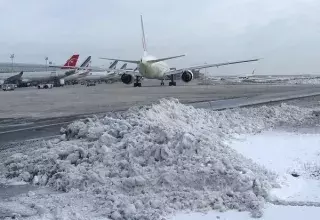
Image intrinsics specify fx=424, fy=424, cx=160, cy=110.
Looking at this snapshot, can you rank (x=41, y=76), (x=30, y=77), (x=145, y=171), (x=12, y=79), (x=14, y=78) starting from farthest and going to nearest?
(x=41, y=76) → (x=30, y=77) → (x=12, y=79) → (x=14, y=78) → (x=145, y=171)

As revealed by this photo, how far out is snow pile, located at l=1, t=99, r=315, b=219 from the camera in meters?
6.73

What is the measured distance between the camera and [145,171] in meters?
8.09

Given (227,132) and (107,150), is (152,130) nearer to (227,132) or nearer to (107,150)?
(107,150)

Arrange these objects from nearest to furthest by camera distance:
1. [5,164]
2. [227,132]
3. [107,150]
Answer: [107,150], [5,164], [227,132]

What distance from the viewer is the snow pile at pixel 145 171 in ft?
22.1

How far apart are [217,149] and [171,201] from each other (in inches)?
116

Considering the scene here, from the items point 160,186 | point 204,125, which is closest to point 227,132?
point 204,125

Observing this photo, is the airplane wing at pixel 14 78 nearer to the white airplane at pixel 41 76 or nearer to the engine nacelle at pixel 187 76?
the white airplane at pixel 41 76

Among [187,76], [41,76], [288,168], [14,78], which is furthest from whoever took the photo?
[41,76]

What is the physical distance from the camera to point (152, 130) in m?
10.4

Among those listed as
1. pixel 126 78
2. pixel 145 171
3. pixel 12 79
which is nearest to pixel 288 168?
pixel 145 171

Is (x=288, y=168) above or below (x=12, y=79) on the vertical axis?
below

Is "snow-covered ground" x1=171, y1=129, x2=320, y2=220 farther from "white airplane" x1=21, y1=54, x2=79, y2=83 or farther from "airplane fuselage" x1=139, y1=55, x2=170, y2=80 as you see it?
"white airplane" x1=21, y1=54, x2=79, y2=83

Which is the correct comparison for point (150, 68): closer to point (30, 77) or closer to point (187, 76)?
point (187, 76)
